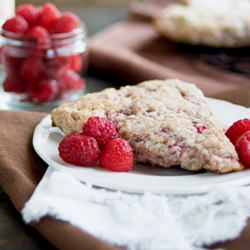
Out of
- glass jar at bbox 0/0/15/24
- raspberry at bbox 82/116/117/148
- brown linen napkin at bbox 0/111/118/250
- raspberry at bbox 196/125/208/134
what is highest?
raspberry at bbox 196/125/208/134

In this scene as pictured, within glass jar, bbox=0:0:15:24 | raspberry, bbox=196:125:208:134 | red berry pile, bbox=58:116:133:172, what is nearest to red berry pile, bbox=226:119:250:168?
raspberry, bbox=196:125:208:134

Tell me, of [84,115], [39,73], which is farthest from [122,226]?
[39,73]

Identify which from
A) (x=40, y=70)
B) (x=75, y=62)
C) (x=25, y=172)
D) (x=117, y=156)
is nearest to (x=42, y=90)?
(x=40, y=70)

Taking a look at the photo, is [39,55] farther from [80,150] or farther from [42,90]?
[80,150]

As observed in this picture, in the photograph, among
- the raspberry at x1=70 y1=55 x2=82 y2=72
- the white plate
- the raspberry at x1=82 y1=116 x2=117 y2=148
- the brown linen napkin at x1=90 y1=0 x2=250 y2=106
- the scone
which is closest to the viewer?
the white plate

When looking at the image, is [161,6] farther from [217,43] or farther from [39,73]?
[39,73]

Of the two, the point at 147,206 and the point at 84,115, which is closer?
the point at 147,206

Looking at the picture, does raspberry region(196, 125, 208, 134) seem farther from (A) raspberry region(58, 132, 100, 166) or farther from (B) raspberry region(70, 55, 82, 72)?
(B) raspberry region(70, 55, 82, 72)
